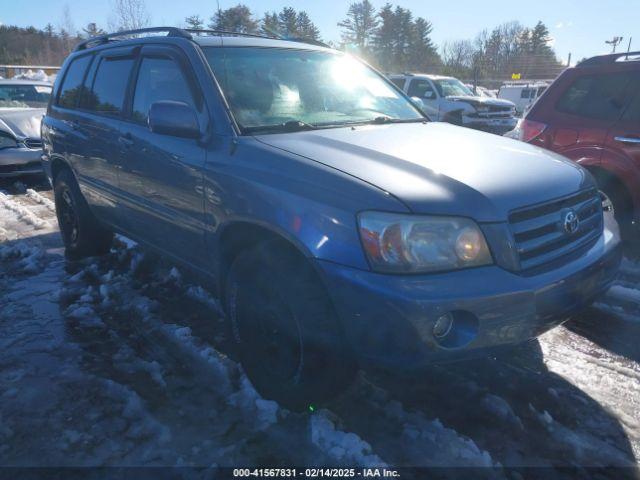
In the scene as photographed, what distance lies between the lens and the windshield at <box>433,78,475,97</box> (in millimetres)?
14750

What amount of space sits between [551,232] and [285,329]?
1314 millimetres

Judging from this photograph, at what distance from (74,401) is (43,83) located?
379 inches

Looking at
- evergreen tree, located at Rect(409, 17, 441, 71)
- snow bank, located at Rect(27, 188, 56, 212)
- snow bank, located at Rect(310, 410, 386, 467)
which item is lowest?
snow bank, located at Rect(27, 188, 56, 212)

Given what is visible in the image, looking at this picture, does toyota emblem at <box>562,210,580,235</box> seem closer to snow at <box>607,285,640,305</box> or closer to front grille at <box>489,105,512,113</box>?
snow at <box>607,285,640,305</box>

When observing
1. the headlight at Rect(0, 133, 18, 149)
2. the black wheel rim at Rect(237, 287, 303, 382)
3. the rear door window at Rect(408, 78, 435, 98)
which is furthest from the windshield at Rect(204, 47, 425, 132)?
the rear door window at Rect(408, 78, 435, 98)

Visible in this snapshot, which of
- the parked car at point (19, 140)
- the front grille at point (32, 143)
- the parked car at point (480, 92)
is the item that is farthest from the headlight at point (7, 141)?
the parked car at point (480, 92)

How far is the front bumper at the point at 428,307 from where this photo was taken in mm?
1951

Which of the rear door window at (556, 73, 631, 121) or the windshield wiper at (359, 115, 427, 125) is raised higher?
the rear door window at (556, 73, 631, 121)

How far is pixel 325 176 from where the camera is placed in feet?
7.30

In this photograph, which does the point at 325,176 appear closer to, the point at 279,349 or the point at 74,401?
the point at 279,349

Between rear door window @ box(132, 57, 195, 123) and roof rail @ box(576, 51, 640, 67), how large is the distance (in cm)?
375

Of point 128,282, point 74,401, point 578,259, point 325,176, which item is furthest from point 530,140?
point 74,401

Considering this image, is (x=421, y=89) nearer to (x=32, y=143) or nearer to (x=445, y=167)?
(x=32, y=143)

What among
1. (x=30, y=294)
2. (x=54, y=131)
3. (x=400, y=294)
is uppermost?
(x=54, y=131)
